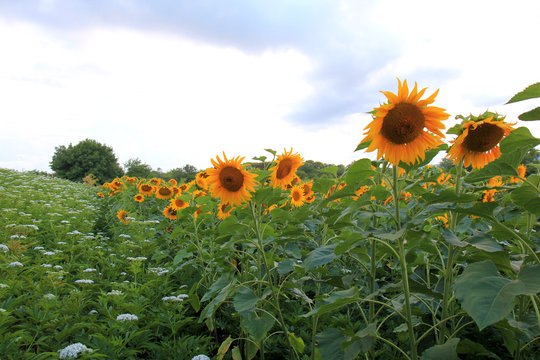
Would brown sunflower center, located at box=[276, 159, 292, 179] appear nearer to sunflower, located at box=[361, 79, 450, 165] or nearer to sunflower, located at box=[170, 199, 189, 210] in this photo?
sunflower, located at box=[361, 79, 450, 165]

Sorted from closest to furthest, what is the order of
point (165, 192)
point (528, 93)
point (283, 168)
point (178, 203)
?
point (528, 93) < point (283, 168) < point (178, 203) < point (165, 192)

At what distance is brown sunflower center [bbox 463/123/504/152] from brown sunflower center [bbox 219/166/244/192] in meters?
1.25

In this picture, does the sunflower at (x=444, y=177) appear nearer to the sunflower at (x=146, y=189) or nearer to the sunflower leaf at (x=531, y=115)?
the sunflower leaf at (x=531, y=115)

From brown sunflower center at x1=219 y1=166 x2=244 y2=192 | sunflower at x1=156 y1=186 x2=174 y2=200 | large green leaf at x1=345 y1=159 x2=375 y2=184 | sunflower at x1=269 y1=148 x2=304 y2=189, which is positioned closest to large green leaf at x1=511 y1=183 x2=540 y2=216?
large green leaf at x1=345 y1=159 x2=375 y2=184

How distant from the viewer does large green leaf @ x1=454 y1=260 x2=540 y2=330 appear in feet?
3.22

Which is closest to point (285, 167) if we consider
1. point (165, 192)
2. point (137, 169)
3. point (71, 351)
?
point (71, 351)

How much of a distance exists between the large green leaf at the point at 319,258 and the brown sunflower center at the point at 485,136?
829mm

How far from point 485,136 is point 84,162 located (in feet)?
158

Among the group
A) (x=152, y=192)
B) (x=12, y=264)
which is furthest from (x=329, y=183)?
(x=152, y=192)

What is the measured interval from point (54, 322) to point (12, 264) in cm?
84

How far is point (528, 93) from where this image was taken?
1.24 meters

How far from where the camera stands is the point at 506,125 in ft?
5.25

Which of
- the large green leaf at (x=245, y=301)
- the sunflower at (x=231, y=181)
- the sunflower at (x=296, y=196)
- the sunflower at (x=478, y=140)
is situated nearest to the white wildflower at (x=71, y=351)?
the large green leaf at (x=245, y=301)

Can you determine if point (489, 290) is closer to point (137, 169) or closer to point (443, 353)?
point (443, 353)
